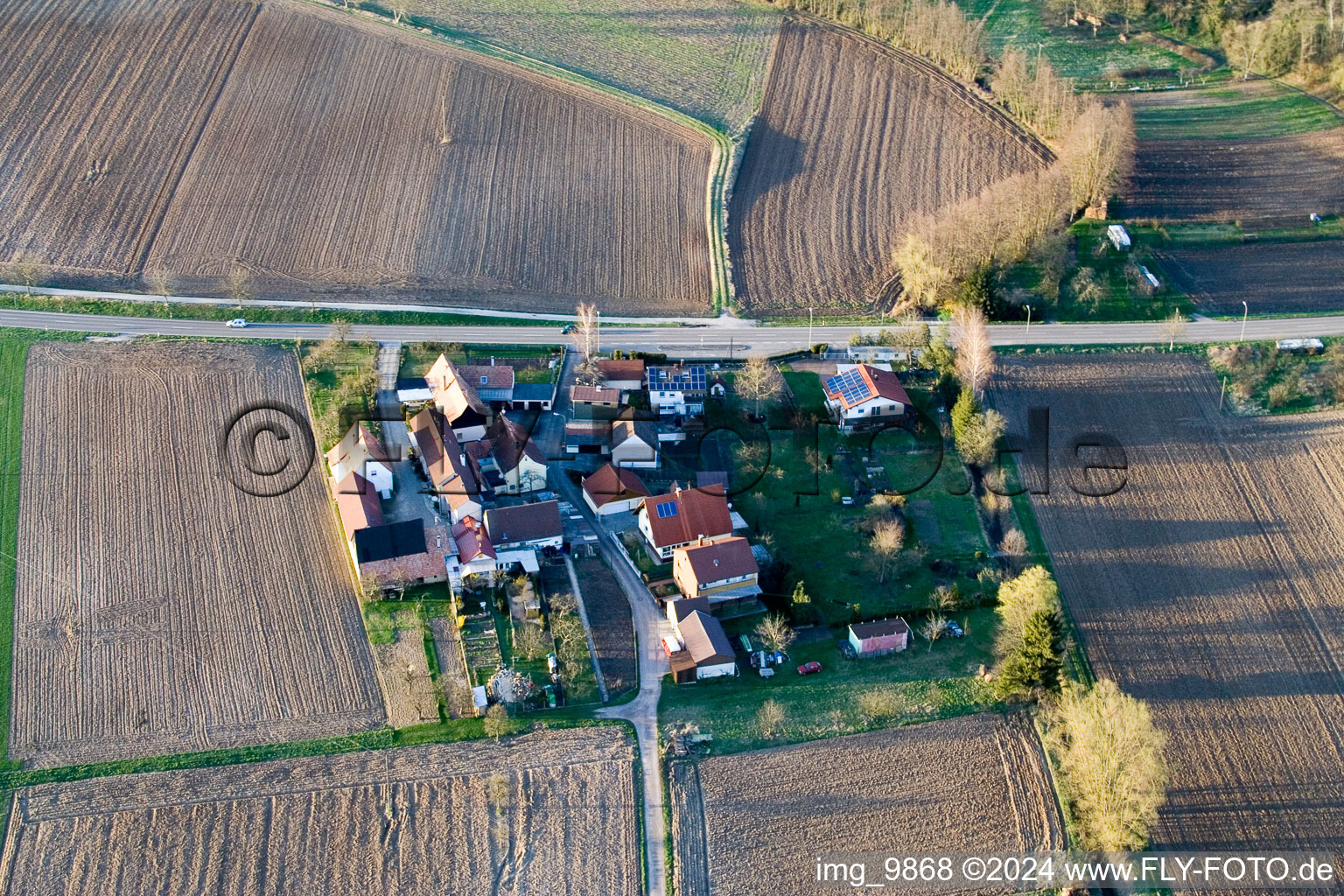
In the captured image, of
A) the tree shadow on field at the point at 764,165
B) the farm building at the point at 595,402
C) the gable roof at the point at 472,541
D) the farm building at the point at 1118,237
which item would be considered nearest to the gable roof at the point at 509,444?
the farm building at the point at 595,402

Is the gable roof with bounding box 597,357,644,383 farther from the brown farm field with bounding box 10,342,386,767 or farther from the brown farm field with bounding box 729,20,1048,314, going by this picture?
the brown farm field with bounding box 10,342,386,767

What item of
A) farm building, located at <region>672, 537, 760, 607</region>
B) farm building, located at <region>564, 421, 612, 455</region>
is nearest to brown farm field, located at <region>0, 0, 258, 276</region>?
farm building, located at <region>564, 421, 612, 455</region>

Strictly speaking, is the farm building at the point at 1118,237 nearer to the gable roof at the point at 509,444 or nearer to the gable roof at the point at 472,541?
the gable roof at the point at 509,444

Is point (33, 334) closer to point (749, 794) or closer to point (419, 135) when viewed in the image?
point (419, 135)

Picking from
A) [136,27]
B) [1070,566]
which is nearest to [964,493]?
[1070,566]

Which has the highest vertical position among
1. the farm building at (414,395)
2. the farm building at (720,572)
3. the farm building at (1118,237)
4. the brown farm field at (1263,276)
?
the farm building at (1118,237)

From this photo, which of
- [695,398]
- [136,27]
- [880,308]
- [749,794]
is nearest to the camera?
[749,794]
